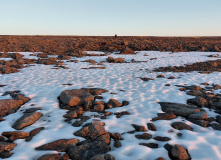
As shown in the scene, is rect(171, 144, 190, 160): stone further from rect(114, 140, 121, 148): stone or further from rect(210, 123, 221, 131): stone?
rect(210, 123, 221, 131): stone

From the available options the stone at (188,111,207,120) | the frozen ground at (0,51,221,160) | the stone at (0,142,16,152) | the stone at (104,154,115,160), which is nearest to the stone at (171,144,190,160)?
the frozen ground at (0,51,221,160)

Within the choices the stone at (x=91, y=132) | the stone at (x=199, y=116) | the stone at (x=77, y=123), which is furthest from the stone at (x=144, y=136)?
the stone at (x=199, y=116)

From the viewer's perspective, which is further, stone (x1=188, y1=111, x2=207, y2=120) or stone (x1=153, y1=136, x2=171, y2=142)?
stone (x1=188, y1=111, x2=207, y2=120)

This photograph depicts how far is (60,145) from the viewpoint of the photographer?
4047 millimetres

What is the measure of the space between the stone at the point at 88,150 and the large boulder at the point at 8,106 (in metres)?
3.28

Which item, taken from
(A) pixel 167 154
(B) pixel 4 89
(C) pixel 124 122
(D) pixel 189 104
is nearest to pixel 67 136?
(C) pixel 124 122

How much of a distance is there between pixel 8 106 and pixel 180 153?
18.5 feet

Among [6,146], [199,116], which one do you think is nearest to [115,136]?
[6,146]

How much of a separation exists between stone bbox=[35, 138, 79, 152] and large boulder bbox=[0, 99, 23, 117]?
2.65 m

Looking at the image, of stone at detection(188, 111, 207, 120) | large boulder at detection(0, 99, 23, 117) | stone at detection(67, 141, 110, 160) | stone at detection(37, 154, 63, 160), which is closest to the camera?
stone at detection(37, 154, 63, 160)

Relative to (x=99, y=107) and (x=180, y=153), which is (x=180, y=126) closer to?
(x=180, y=153)

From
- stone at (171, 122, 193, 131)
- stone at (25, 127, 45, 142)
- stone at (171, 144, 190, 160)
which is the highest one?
stone at (171, 144, 190, 160)

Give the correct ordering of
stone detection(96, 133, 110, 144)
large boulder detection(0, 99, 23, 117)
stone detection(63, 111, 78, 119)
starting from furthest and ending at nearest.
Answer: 1. large boulder detection(0, 99, 23, 117)
2. stone detection(63, 111, 78, 119)
3. stone detection(96, 133, 110, 144)

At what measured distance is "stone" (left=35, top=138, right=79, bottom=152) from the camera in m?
3.97
